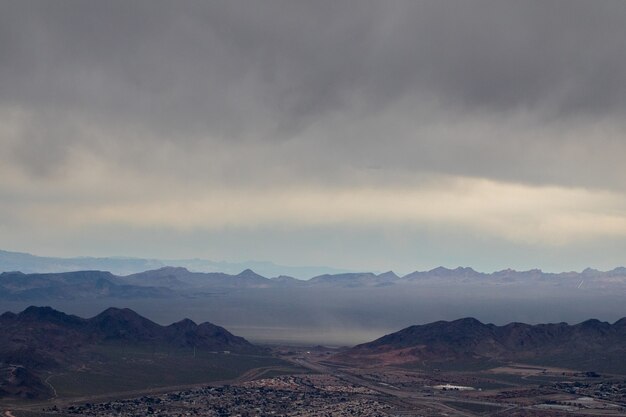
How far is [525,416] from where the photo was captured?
192 meters

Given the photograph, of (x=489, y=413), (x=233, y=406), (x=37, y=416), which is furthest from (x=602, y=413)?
(x=37, y=416)

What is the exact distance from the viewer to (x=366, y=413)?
626ft

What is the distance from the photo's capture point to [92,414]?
18500cm

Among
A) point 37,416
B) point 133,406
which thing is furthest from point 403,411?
point 37,416

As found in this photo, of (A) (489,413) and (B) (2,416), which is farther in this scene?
(A) (489,413)

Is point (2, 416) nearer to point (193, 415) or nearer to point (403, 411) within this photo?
point (193, 415)

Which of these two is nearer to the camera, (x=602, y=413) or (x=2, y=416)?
(x=2, y=416)

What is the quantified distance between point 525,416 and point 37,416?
11585 cm

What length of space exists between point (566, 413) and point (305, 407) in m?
64.7

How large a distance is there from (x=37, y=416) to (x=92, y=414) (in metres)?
12.2

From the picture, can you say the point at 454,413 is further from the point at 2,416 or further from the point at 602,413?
the point at 2,416

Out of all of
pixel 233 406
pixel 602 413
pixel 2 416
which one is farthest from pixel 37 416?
pixel 602 413

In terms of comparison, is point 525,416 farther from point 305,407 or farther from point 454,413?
point 305,407

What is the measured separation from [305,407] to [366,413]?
16.3m
